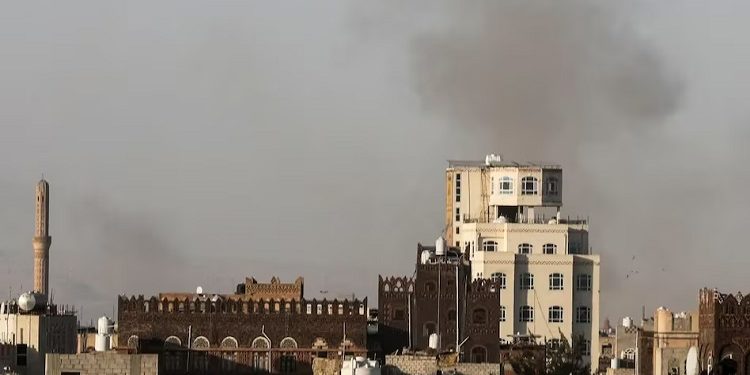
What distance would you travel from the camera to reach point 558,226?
176 metres

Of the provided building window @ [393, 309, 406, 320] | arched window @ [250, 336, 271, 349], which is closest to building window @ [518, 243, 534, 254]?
building window @ [393, 309, 406, 320]

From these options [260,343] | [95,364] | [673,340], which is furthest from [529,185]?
[95,364]

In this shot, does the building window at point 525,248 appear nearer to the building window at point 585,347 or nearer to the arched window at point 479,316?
the building window at point 585,347

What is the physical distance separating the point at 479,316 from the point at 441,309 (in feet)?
6.66

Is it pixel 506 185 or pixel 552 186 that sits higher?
pixel 506 185

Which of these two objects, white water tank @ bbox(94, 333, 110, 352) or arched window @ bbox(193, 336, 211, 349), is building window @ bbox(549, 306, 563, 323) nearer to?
arched window @ bbox(193, 336, 211, 349)

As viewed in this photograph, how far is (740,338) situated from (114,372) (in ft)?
88.6

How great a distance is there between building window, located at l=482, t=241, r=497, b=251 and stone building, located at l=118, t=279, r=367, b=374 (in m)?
34.1

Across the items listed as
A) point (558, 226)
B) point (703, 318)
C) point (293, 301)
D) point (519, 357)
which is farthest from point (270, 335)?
point (558, 226)

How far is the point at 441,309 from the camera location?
14975 centimetres

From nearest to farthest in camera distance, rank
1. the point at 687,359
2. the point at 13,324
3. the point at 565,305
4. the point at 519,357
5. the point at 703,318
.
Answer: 1. the point at 687,359
2. the point at 703,318
3. the point at 13,324
4. the point at 519,357
5. the point at 565,305

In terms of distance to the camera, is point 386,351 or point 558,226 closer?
point 386,351

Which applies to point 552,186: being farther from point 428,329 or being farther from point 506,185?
point 428,329

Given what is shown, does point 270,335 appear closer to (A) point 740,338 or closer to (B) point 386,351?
(B) point 386,351
